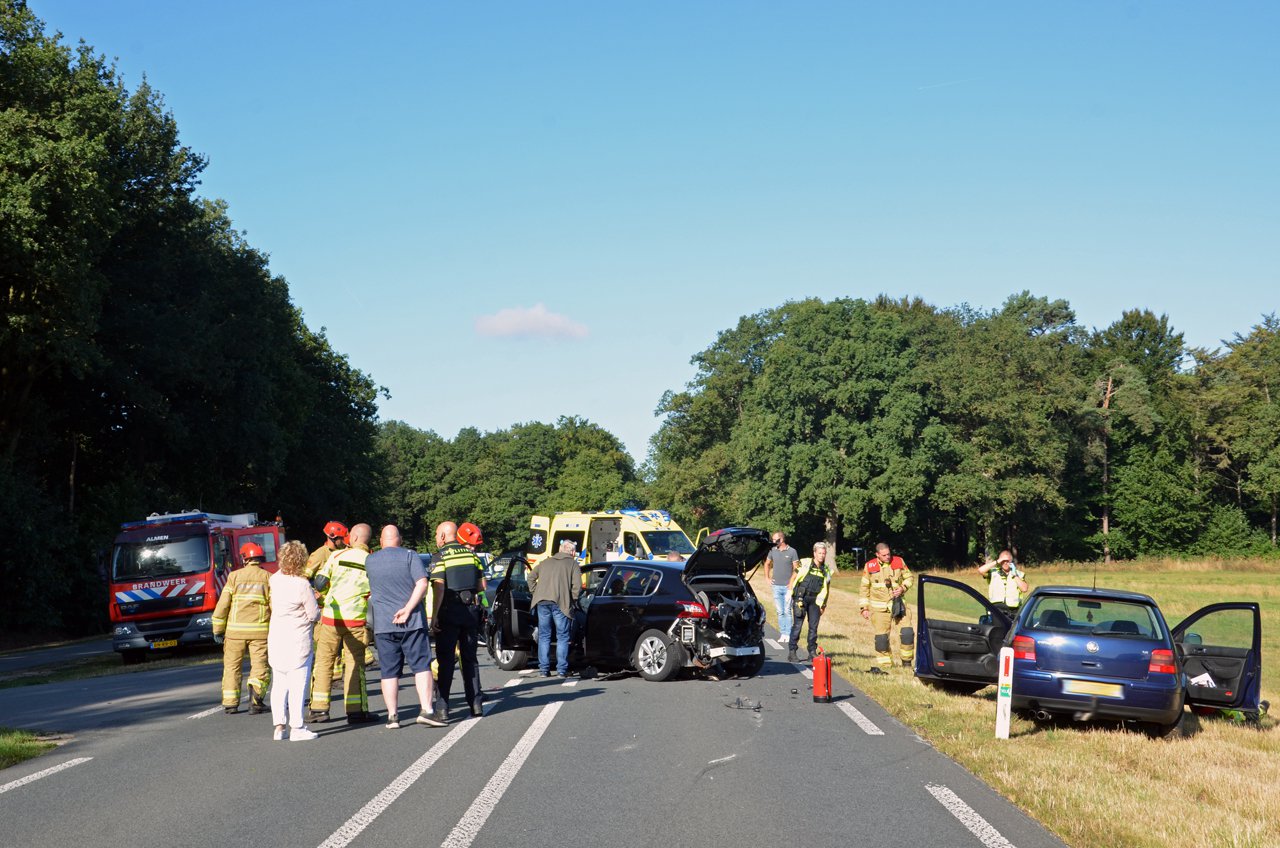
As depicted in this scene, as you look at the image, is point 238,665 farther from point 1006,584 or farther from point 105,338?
point 105,338

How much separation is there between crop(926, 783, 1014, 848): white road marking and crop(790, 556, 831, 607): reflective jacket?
29.7 feet

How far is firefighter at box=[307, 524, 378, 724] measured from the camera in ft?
37.9

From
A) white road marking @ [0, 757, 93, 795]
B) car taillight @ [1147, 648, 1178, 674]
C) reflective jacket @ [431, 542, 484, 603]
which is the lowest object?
white road marking @ [0, 757, 93, 795]

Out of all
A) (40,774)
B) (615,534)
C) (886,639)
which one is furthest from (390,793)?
(615,534)

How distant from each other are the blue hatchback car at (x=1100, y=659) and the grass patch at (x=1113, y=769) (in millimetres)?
304

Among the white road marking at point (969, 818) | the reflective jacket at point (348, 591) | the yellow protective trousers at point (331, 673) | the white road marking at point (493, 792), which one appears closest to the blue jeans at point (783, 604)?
the white road marking at point (493, 792)

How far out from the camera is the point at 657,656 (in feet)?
50.8

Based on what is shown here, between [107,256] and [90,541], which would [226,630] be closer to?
[90,541]

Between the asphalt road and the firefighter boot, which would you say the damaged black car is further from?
the firefighter boot

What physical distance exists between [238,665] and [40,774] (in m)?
3.46

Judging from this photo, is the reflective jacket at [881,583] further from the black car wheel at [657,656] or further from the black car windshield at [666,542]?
the black car windshield at [666,542]

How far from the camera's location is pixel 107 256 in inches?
1551

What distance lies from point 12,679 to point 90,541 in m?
17.5

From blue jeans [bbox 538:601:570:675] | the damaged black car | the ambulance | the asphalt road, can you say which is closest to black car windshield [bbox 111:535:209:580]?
the ambulance
